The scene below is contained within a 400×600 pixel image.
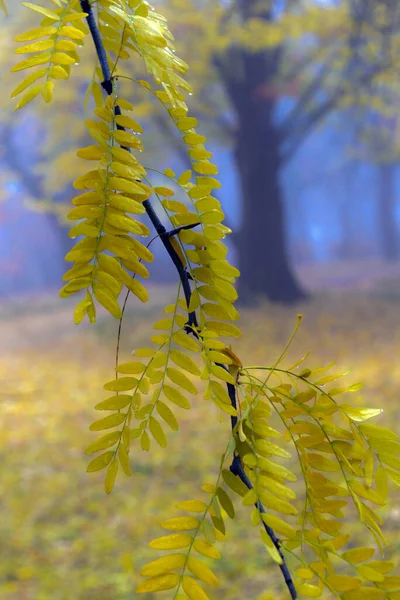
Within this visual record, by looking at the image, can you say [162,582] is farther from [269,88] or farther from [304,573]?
[269,88]

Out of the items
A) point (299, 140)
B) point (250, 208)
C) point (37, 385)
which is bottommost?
point (37, 385)

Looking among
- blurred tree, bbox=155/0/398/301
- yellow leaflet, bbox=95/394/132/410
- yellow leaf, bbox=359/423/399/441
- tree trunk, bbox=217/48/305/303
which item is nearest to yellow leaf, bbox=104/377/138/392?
yellow leaflet, bbox=95/394/132/410

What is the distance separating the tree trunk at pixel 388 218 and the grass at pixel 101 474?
35.7 ft

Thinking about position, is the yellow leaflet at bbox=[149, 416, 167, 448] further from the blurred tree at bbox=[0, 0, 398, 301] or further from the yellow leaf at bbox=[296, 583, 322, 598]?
the blurred tree at bbox=[0, 0, 398, 301]

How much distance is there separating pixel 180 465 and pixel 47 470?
110 cm

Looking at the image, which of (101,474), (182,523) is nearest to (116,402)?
(182,523)

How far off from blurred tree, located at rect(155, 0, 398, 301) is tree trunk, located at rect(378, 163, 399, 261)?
383 inches

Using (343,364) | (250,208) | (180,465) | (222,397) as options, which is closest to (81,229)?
(222,397)

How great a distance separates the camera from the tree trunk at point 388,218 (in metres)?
20.0

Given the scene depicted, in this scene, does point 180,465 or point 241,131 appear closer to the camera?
point 180,465

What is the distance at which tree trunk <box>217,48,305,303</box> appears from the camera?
1041 centimetres

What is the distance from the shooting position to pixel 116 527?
3.61 m

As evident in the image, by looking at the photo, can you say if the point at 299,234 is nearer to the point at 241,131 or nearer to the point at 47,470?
the point at 241,131

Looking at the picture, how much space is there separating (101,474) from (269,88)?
7.63m
